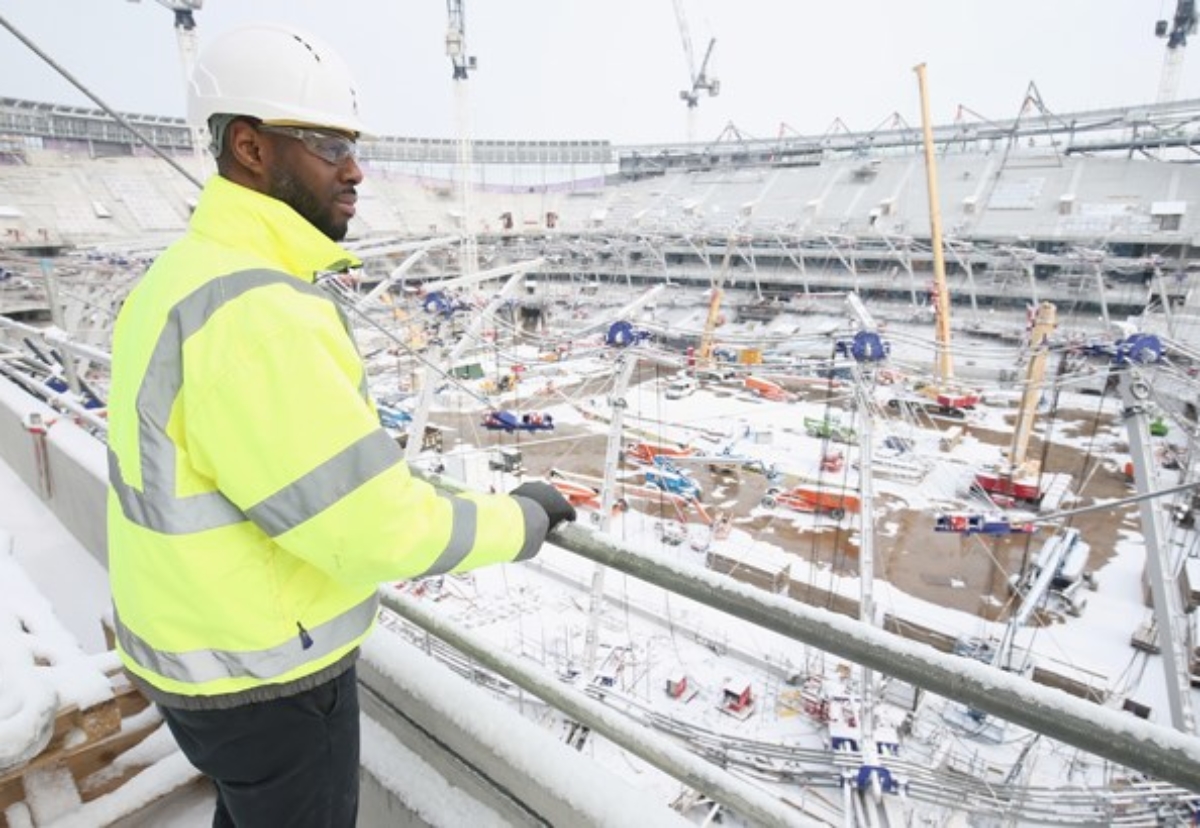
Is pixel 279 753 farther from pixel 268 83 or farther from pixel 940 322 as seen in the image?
pixel 940 322

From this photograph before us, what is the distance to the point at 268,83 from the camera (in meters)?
1.08

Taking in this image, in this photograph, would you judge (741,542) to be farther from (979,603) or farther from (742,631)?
(979,603)

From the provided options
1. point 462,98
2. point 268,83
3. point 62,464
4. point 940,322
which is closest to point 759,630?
point 62,464

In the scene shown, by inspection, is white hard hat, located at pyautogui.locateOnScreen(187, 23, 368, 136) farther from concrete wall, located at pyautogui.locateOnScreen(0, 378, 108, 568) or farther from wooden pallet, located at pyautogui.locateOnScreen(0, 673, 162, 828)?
concrete wall, located at pyautogui.locateOnScreen(0, 378, 108, 568)

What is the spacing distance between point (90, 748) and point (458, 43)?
150 ft

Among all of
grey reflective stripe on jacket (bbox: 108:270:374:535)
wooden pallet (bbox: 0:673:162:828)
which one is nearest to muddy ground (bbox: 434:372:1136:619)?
wooden pallet (bbox: 0:673:162:828)

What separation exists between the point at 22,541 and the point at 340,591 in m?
2.82

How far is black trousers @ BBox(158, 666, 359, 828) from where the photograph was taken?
1.08 m

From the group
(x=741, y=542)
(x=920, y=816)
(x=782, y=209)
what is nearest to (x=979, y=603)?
(x=741, y=542)

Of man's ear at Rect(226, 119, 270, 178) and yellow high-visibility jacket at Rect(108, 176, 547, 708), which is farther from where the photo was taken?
man's ear at Rect(226, 119, 270, 178)

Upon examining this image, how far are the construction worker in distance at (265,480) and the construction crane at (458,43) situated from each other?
43.7m

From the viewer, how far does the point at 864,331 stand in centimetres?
777

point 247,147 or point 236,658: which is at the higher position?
point 247,147

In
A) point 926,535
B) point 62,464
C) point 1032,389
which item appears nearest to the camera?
point 62,464
